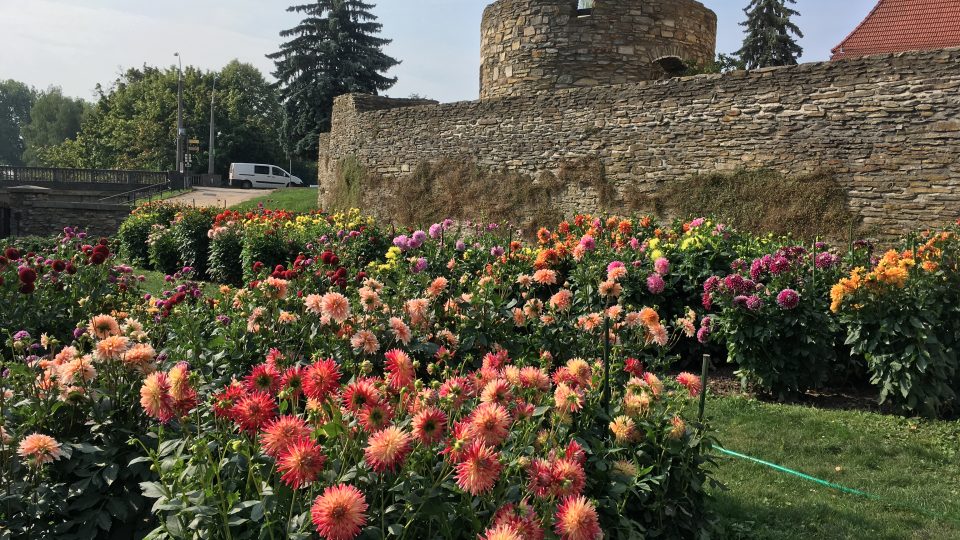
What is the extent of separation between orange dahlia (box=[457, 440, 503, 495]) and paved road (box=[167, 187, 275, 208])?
3116 centimetres

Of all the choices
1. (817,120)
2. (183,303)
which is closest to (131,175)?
(817,120)

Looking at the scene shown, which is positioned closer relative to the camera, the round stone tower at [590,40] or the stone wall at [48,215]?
the round stone tower at [590,40]

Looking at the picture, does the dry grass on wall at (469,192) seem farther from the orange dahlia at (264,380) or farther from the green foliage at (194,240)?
the orange dahlia at (264,380)

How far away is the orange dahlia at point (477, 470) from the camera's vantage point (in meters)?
1.92

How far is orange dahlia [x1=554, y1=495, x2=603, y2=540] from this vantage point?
1.94 meters

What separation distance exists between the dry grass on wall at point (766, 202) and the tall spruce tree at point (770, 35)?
20451mm

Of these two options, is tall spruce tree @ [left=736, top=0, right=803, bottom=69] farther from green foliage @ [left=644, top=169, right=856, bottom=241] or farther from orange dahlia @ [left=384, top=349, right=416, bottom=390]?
orange dahlia @ [left=384, top=349, right=416, bottom=390]

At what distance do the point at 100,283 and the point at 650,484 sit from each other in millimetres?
4422

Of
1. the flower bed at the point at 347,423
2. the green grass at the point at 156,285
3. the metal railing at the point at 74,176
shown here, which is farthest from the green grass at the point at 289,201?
the flower bed at the point at 347,423

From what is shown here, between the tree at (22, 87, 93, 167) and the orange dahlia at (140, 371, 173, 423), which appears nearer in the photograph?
the orange dahlia at (140, 371, 173, 423)

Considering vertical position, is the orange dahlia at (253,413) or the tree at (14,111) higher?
the tree at (14,111)

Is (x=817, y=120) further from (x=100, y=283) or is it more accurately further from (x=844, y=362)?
(x=100, y=283)

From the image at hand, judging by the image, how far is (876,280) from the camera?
5.41m

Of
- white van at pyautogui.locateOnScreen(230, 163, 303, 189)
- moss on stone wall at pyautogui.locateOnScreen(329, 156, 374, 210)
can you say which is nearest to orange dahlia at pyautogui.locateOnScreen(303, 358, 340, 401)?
moss on stone wall at pyautogui.locateOnScreen(329, 156, 374, 210)
